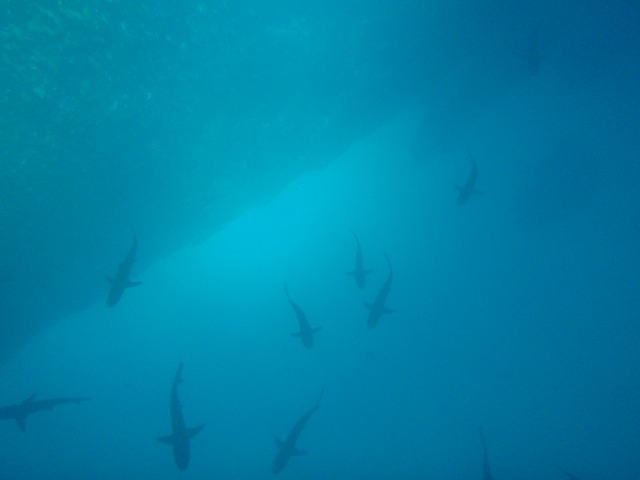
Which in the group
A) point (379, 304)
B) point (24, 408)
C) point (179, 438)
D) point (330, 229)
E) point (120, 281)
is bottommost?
point (179, 438)

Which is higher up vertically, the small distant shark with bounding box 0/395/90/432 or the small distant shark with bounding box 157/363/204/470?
the small distant shark with bounding box 0/395/90/432

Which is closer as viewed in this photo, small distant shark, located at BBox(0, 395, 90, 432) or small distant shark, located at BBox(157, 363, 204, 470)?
small distant shark, located at BBox(157, 363, 204, 470)

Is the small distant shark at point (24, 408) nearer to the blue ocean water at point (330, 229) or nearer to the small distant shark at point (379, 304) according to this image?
the blue ocean water at point (330, 229)

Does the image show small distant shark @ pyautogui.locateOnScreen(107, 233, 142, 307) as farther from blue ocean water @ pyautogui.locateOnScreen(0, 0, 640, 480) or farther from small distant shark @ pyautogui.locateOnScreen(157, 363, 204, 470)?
blue ocean water @ pyautogui.locateOnScreen(0, 0, 640, 480)

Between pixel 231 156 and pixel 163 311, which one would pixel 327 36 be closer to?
pixel 231 156

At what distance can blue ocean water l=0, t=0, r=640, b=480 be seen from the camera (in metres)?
11.8

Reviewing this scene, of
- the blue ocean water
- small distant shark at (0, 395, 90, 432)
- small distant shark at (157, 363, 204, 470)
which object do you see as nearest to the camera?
small distant shark at (157, 363, 204, 470)

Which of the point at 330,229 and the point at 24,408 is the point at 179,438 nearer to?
the point at 24,408

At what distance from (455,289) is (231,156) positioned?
3459cm

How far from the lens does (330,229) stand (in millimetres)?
42750

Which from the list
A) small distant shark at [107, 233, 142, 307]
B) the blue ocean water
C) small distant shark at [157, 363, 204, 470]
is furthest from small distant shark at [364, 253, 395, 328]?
small distant shark at [107, 233, 142, 307]

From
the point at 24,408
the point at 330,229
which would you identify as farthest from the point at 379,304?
the point at 330,229

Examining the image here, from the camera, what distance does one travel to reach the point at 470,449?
35.3 metres

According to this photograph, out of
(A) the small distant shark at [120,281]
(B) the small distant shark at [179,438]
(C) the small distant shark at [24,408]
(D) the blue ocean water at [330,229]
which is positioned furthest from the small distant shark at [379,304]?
(C) the small distant shark at [24,408]
